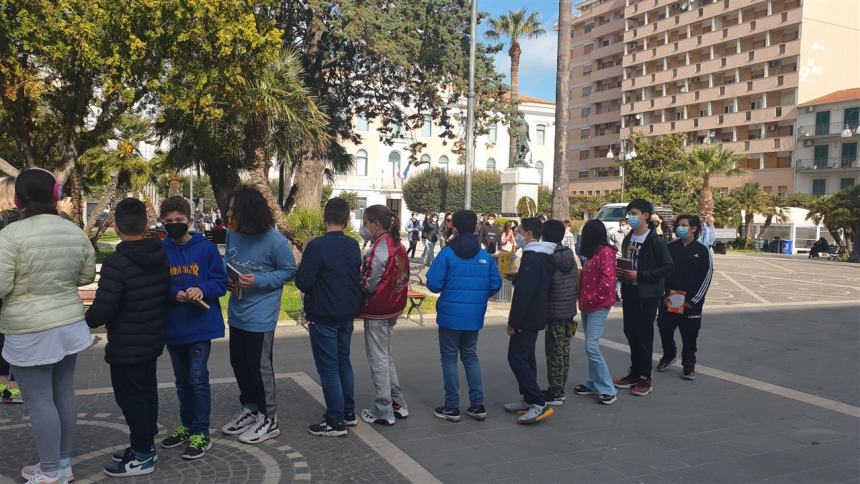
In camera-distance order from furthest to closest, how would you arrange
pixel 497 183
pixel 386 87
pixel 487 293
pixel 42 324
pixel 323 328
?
pixel 497 183 → pixel 386 87 → pixel 487 293 → pixel 323 328 → pixel 42 324

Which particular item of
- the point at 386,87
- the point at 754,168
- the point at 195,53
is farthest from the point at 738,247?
the point at 195,53

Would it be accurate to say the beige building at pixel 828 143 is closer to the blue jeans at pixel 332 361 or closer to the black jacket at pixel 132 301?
the blue jeans at pixel 332 361

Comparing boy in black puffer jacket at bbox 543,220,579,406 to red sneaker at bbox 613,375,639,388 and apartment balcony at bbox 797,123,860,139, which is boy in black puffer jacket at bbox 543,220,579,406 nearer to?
red sneaker at bbox 613,375,639,388

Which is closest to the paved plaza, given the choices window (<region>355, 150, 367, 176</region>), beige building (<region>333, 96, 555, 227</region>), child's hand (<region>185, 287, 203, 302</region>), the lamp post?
child's hand (<region>185, 287, 203, 302</region>)

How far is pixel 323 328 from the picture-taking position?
4945mm

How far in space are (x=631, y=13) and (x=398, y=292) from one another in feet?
231

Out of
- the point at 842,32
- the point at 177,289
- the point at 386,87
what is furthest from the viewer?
the point at 842,32

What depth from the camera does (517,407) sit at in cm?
579

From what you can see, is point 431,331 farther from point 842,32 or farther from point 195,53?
point 842,32

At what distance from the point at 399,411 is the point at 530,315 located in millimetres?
1295

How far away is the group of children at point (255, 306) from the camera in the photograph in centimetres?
390

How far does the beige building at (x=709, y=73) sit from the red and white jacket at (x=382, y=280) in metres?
51.8

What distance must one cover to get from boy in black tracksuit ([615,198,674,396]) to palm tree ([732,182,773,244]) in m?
36.6

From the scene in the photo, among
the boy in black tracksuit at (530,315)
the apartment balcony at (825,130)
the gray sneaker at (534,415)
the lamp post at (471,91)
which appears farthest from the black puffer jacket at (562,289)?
the apartment balcony at (825,130)
